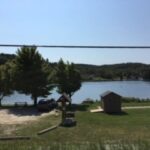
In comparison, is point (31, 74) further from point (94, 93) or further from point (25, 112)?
point (94, 93)

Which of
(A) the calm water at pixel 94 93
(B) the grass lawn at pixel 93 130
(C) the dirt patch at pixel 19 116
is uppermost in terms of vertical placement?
(A) the calm water at pixel 94 93

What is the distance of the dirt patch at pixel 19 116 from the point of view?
30.5 m

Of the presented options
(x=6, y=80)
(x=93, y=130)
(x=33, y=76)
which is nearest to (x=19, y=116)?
(x=33, y=76)

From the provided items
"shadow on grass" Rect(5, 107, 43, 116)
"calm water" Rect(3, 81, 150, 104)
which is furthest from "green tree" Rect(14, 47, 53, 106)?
"calm water" Rect(3, 81, 150, 104)

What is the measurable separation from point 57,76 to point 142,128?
68.5ft

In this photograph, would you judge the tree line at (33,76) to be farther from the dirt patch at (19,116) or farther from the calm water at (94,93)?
the calm water at (94,93)

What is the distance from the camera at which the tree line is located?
42344 mm

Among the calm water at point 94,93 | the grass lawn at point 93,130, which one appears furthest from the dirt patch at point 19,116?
the calm water at point 94,93

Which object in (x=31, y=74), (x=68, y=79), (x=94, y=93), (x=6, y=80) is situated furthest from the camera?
(x=94, y=93)

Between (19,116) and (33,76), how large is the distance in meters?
9.05

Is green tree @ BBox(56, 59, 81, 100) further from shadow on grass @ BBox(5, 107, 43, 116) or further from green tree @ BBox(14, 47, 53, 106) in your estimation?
shadow on grass @ BBox(5, 107, 43, 116)

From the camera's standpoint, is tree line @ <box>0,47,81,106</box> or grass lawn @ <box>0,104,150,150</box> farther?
tree line @ <box>0,47,81,106</box>

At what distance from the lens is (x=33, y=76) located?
139ft

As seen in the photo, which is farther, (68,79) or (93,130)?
(68,79)
